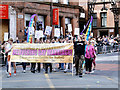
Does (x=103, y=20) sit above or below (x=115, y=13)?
below

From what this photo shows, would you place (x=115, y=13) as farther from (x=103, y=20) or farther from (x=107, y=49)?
(x=107, y=49)

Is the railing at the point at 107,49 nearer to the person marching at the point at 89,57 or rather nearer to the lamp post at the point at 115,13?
the lamp post at the point at 115,13

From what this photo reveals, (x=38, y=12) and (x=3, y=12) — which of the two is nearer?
(x=3, y=12)

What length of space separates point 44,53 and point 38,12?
53.8 ft

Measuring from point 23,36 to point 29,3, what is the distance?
343 centimetres

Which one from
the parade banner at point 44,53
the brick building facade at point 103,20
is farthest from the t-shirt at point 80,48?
the brick building facade at point 103,20

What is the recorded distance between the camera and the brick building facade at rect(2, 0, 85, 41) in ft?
87.8

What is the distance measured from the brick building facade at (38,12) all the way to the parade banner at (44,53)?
504 inches

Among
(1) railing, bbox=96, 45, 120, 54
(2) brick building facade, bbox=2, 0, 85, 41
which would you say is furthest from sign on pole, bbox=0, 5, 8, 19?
(1) railing, bbox=96, 45, 120, 54

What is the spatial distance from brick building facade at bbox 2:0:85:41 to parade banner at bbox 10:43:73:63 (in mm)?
12811

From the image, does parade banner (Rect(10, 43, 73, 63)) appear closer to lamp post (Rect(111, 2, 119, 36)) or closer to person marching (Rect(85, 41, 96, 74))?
person marching (Rect(85, 41, 96, 74))

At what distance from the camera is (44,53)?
543 inches

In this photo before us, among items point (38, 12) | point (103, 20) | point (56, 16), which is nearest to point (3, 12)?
point (38, 12)

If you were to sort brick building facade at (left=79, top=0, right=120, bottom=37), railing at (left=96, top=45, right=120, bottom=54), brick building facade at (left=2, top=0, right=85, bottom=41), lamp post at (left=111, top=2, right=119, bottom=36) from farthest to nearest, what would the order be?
brick building facade at (left=79, top=0, right=120, bottom=37) < lamp post at (left=111, top=2, right=119, bottom=36) < railing at (left=96, top=45, right=120, bottom=54) < brick building facade at (left=2, top=0, right=85, bottom=41)
